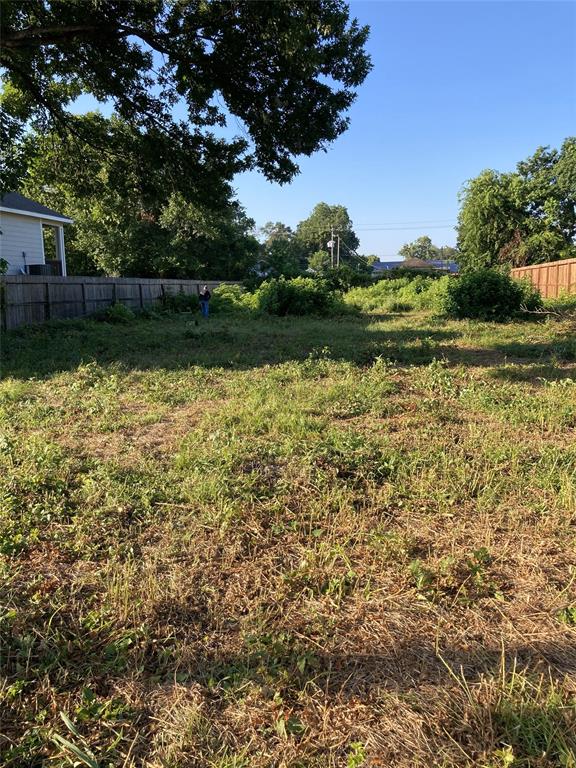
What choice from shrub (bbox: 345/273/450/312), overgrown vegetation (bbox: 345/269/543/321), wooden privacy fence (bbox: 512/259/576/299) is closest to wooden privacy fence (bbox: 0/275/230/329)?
shrub (bbox: 345/273/450/312)

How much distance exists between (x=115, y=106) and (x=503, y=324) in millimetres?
10631

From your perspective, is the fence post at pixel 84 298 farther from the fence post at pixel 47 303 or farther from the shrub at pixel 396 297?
the shrub at pixel 396 297

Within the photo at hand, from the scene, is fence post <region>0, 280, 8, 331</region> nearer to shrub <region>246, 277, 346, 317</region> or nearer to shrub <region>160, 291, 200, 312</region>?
shrub <region>246, 277, 346, 317</region>

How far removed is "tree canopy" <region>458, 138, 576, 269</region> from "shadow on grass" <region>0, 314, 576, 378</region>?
16.8m

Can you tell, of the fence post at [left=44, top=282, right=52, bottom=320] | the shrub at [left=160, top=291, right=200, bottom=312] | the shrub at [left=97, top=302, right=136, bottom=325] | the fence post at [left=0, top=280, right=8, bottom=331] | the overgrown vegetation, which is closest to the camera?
the fence post at [left=0, top=280, right=8, bottom=331]

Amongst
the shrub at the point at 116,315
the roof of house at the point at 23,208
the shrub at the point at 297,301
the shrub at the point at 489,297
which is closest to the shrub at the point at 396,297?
the shrub at the point at 297,301

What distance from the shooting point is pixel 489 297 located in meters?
14.6

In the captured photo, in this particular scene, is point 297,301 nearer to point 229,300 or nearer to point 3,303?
point 229,300

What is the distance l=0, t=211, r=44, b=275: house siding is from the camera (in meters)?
15.9

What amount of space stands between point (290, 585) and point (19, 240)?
1786 centimetres

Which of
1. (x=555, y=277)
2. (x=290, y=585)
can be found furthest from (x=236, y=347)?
(x=555, y=277)

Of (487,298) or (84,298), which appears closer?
(487,298)

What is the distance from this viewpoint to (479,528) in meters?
2.87

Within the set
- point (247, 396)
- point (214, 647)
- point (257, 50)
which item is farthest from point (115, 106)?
point (214, 647)
